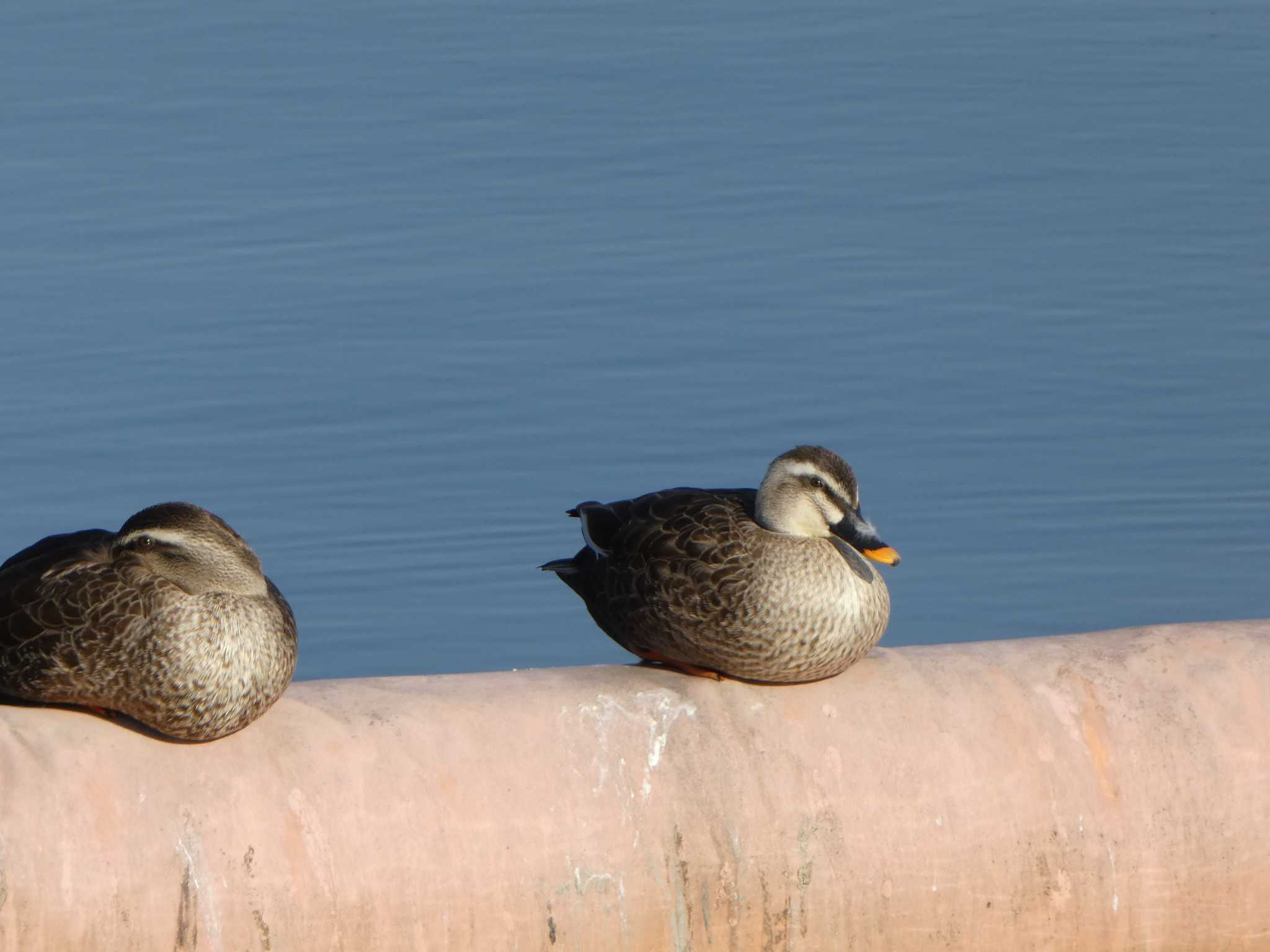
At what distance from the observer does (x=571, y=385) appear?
1015cm

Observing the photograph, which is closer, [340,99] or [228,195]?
[228,195]

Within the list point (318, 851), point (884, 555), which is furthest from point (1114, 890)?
point (318, 851)

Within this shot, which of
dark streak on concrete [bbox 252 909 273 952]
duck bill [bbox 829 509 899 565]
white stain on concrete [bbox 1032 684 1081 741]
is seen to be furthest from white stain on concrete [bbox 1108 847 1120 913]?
dark streak on concrete [bbox 252 909 273 952]

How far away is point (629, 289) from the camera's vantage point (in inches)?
438

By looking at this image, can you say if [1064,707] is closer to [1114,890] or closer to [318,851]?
[1114,890]

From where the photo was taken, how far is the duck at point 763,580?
18.4 feet

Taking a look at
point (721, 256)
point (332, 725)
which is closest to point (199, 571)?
point (332, 725)

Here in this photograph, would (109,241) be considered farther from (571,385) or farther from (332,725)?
(332,725)

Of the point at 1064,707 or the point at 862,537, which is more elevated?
the point at 862,537

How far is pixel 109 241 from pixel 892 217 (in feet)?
13.0

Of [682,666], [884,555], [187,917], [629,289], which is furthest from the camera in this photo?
[629,289]

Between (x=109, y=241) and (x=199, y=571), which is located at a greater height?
(x=109, y=241)

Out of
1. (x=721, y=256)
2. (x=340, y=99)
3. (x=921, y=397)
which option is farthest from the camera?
(x=340, y=99)

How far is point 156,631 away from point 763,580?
1.47 metres
